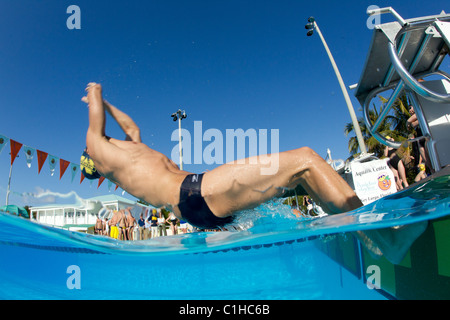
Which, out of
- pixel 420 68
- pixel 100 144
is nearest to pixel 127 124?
pixel 100 144

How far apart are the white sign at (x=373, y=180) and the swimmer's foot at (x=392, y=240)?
241 centimetres

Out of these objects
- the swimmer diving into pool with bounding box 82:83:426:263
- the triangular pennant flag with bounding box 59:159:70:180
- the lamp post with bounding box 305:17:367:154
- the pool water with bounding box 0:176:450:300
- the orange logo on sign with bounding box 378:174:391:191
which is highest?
the lamp post with bounding box 305:17:367:154

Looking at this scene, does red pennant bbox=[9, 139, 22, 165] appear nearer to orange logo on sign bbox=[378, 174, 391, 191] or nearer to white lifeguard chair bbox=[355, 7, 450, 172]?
white lifeguard chair bbox=[355, 7, 450, 172]

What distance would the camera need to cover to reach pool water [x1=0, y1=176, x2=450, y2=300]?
258 cm

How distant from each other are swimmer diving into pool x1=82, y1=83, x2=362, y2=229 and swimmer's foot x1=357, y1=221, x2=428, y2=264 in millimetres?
325

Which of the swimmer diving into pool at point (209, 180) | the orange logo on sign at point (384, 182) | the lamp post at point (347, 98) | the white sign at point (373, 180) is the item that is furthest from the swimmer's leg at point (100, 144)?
the lamp post at point (347, 98)

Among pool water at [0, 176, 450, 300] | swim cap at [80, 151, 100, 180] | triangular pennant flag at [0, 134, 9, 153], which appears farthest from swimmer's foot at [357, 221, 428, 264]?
triangular pennant flag at [0, 134, 9, 153]

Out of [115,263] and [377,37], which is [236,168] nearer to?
[377,37]

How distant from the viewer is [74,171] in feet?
23.5

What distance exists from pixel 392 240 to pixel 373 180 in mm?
2650

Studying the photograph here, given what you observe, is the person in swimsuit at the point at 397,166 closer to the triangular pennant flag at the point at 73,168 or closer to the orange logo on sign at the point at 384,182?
the orange logo on sign at the point at 384,182

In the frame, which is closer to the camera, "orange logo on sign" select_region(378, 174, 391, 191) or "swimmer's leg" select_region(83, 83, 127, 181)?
"swimmer's leg" select_region(83, 83, 127, 181)

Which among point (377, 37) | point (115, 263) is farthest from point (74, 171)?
point (377, 37)
